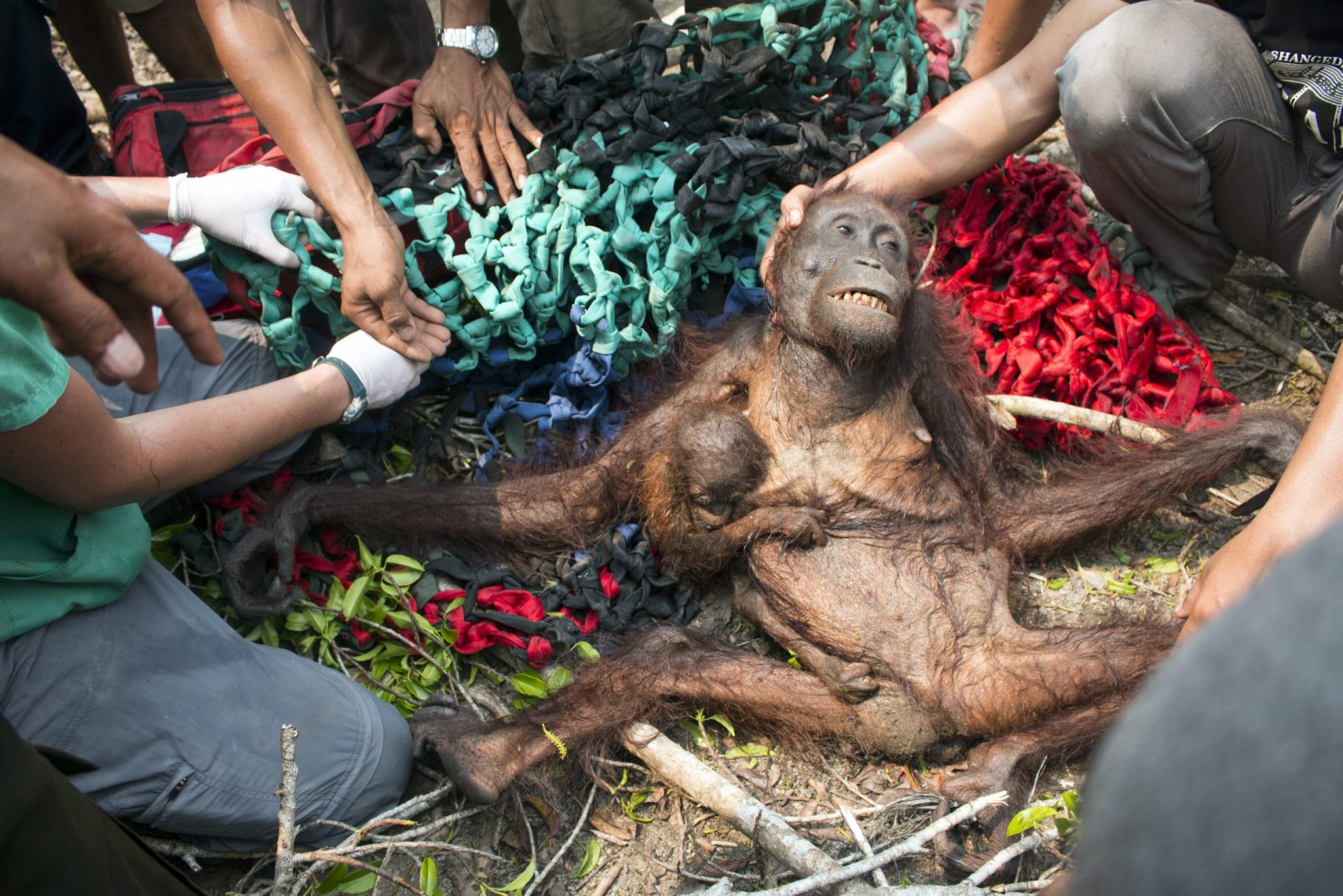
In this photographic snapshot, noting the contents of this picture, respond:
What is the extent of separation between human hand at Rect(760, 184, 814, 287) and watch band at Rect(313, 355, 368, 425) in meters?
1.42

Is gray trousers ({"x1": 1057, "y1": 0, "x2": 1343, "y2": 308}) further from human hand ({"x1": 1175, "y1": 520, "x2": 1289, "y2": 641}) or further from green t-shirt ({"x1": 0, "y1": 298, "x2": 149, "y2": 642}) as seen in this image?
green t-shirt ({"x1": 0, "y1": 298, "x2": 149, "y2": 642})

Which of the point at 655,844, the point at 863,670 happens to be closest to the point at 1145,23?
the point at 863,670

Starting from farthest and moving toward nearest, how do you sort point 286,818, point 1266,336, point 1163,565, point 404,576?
1. point 1266,336
2. point 1163,565
3. point 404,576
4. point 286,818

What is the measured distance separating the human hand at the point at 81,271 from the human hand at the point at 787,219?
7.27ft

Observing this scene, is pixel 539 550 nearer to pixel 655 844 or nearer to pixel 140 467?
pixel 655 844

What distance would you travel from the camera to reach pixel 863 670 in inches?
100

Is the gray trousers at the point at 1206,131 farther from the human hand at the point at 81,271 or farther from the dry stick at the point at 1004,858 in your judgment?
the human hand at the point at 81,271

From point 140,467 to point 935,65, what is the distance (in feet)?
11.5

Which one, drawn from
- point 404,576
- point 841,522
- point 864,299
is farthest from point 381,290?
point 841,522

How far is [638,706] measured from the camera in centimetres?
257

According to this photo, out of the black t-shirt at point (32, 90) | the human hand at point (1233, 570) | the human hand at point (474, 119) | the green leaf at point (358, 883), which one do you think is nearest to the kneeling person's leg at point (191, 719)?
the green leaf at point (358, 883)

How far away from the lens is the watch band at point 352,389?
276cm

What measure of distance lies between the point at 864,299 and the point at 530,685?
1598mm

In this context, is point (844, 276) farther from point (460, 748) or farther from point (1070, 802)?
point (460, 748)
